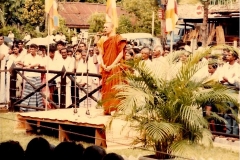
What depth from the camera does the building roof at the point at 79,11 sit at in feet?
68.2

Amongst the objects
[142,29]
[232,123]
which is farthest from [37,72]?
[142,29]

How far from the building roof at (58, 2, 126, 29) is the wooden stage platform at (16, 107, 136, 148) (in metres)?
11.6

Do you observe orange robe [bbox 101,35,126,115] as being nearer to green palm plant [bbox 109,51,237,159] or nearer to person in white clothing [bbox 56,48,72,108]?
green palm plant [bbox 109,51,237,159]

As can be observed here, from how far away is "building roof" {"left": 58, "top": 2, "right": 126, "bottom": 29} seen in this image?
2080 cm

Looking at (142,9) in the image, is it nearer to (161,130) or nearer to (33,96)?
(33,96)

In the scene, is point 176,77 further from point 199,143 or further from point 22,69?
point 22,69

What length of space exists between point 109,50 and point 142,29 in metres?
15.7

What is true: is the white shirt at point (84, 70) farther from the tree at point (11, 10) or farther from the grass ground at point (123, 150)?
the tree at point (11, 10)

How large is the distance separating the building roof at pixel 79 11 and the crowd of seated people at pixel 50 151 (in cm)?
1735

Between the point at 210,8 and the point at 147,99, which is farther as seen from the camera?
the point at 210,8

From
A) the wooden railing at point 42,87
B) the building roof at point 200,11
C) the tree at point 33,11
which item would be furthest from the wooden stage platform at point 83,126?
the building roof at point 200,11

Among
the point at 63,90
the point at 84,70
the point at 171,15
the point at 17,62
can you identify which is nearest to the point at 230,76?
the point at 171,15

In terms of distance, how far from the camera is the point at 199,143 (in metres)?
5.63

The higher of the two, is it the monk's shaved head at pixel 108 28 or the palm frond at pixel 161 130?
the monk's shaved head at pixel 108 28
